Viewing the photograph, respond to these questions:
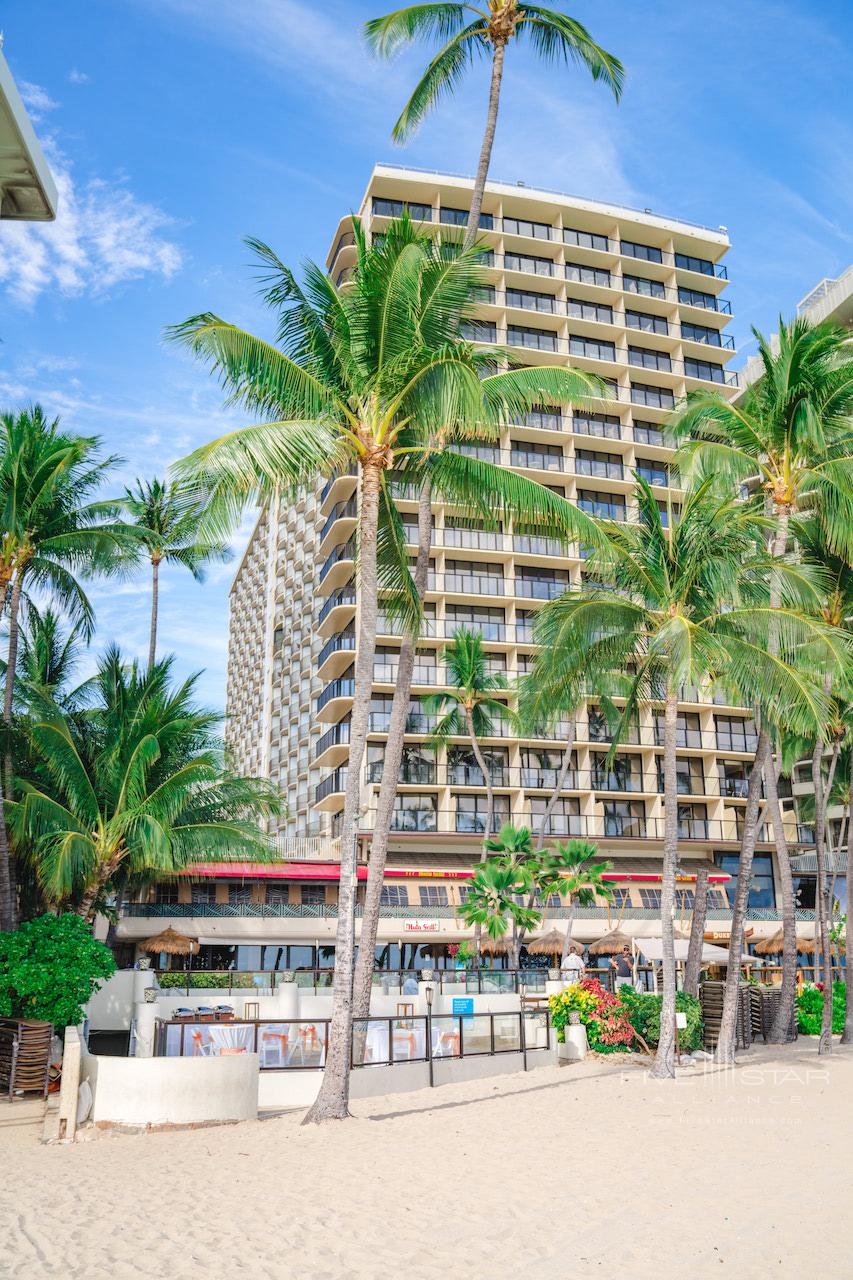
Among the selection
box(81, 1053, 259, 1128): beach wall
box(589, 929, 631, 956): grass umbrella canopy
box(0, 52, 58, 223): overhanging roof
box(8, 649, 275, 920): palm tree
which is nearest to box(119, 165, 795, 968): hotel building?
box(589, 929, 631, 956): grass umbrella canopy

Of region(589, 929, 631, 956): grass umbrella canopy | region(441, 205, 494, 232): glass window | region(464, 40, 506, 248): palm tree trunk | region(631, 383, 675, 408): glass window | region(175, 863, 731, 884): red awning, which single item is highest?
region(441, 205, 494, 232): glass window

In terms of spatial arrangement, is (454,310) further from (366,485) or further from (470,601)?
(470,601)

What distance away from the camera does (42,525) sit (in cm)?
2312

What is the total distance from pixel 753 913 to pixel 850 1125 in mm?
33717

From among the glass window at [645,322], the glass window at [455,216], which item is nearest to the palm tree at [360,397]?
the glass window at [455,216]

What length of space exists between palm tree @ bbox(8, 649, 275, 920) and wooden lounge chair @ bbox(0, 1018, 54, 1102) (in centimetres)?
515

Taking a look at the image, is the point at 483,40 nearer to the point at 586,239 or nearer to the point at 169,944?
the point at 169,944

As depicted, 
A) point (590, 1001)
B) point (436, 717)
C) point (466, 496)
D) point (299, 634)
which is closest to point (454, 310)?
point (466, 496)

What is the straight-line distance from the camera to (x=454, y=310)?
53.2ft

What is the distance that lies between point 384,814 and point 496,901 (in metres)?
15.8

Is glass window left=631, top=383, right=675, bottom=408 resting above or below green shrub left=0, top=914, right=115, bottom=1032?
above

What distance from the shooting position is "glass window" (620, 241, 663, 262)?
187 ft

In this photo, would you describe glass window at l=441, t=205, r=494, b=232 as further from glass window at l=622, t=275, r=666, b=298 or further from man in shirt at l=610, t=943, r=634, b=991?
man in shirt at l=610, t=943, r=634, b=991

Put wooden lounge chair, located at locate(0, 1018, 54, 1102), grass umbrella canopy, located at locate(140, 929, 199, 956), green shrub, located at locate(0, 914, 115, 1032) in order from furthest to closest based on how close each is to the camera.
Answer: grass umbrella canopy, located at locate(140, 929, 199, 956), green shrub, located at locate(0, 914, 115, 1032), wooden lounge chair, located at locate(0, 1018, 54, 1102)
